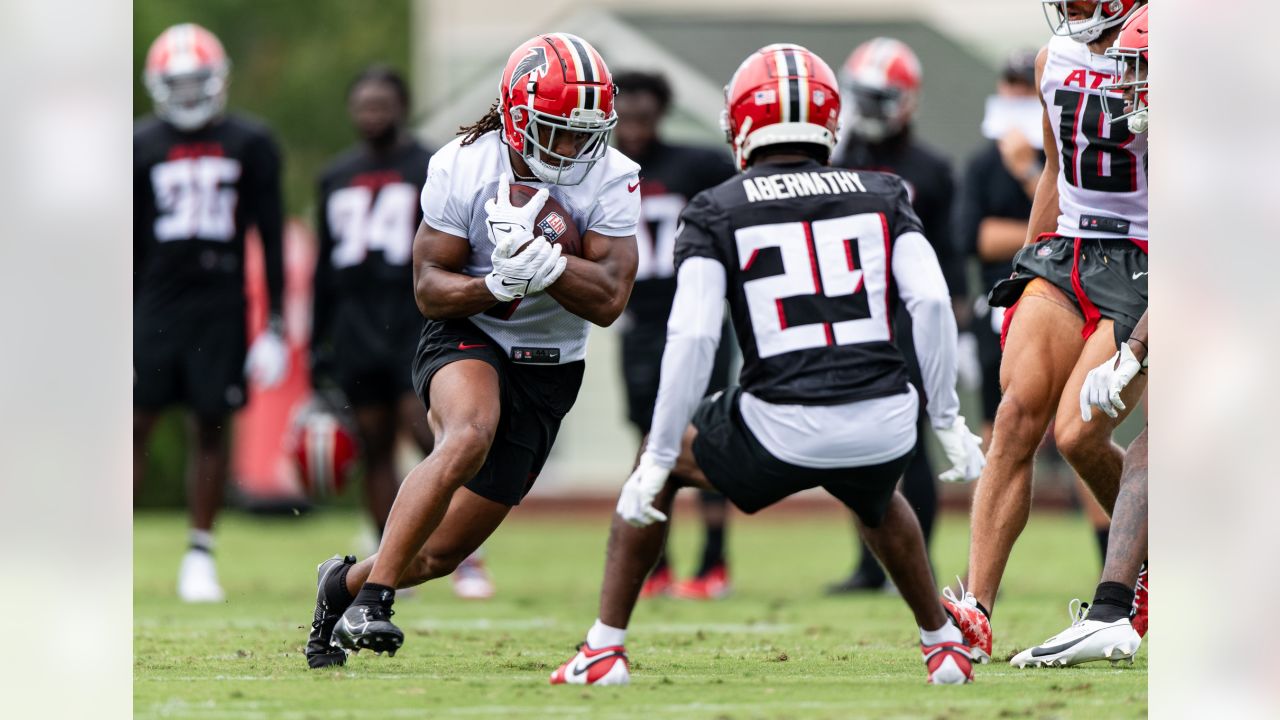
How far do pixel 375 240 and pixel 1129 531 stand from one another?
470 centimetres

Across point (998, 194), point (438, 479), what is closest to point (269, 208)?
point (998, 194)

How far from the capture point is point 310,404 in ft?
34.4

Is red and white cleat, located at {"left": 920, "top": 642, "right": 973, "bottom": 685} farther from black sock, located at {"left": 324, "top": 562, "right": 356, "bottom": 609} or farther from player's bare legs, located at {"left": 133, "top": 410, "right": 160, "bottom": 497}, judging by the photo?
player's bare legs, located at {"left": 133, "top": 410, "right": 160, "bottom": 497}

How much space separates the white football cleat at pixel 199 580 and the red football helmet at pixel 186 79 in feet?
7.06

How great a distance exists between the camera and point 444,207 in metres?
5.63

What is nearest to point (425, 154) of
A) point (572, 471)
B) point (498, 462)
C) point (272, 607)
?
point (272, 607)

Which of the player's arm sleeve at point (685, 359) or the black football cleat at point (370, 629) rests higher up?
the player's arm sleeve at point (685, 359)

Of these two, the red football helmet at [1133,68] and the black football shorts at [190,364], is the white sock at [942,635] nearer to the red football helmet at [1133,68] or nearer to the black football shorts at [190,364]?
the red football helmet at [1133,68]

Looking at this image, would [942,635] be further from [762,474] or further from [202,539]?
[202,539]

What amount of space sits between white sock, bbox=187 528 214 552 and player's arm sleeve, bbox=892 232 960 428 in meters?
4.76

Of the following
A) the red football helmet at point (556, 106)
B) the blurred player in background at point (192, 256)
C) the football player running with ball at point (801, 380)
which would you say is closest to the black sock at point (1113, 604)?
the football player running with ball at point (801, 380)

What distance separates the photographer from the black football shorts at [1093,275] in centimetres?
587

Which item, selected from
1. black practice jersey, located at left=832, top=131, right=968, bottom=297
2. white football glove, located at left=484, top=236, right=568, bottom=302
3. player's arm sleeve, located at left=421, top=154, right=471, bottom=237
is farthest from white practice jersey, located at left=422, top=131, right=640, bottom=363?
black practice jersey, located at left=832, top=131, right=968, bottom=297

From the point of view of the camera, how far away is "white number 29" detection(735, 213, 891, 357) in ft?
17.2
